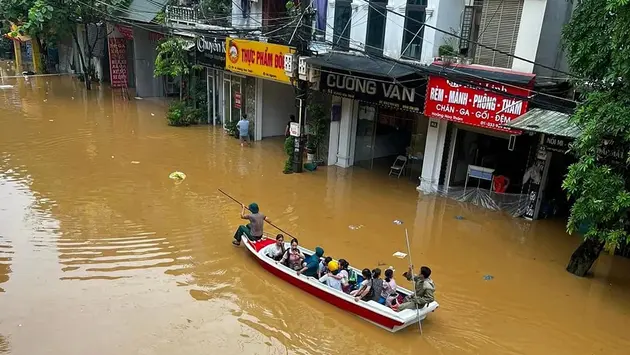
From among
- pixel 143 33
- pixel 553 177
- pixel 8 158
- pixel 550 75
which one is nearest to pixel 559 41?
pixel 550 75

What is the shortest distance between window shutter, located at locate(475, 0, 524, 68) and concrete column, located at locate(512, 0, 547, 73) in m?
0.18

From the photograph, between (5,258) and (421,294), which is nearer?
(421,294)

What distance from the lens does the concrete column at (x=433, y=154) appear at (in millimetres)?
15461

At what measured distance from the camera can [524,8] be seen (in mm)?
13000

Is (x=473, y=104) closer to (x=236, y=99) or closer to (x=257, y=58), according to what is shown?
(x=257, y=58)

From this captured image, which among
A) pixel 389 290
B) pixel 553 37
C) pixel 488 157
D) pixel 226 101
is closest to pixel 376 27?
pixel 553 37

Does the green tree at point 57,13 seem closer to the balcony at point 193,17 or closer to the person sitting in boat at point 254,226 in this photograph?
the balcony at point 193,17

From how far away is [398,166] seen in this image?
17953 millimetres

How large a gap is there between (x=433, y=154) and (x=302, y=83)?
16.3 ft

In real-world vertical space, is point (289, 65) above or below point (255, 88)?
above

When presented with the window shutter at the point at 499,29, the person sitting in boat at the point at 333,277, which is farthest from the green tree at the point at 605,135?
the person sitting in boat at the point at 333,277

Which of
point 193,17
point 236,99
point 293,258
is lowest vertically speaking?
point 293,258

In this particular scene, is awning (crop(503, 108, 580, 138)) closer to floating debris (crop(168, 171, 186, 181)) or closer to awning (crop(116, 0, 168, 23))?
floating debris (crop(168, 171, 186, 181))

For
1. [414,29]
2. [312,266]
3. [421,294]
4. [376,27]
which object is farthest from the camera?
[376,27]
